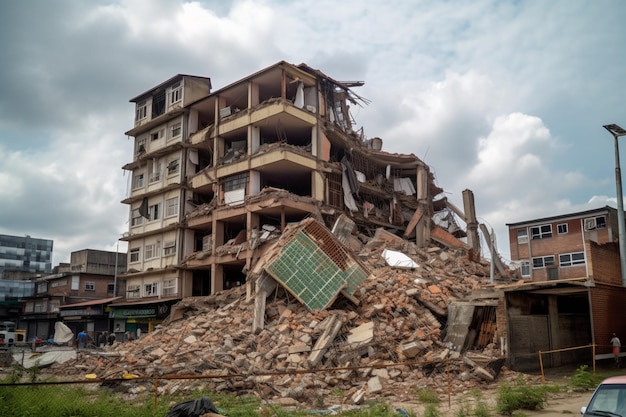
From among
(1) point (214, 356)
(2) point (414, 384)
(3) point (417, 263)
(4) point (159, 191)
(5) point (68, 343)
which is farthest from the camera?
(4) point (159, 191)

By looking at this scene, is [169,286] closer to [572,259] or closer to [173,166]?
[173,166]

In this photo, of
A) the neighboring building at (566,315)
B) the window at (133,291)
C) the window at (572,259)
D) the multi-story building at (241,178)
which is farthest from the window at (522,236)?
the window at (133,291)

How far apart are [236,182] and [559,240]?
2291 cm

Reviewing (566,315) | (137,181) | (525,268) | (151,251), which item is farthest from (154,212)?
(566,315)

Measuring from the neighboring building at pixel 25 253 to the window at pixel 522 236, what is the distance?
101775 mm

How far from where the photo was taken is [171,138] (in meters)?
40.6

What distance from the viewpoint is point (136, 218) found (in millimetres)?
42531

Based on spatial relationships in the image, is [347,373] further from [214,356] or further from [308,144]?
[308,144]

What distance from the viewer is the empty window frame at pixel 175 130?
40.1 m

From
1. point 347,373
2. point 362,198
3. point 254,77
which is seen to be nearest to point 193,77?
point 254,77

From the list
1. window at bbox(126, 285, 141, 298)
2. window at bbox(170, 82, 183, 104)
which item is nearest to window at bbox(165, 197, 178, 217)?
window at bbox(126, 285, 141, 298)

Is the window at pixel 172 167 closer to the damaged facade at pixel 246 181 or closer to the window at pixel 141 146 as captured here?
the damaged facade at pixel 246 181

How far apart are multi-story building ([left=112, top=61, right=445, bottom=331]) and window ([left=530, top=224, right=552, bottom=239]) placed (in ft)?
25.0

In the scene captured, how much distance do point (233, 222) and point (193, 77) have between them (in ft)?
41.5
